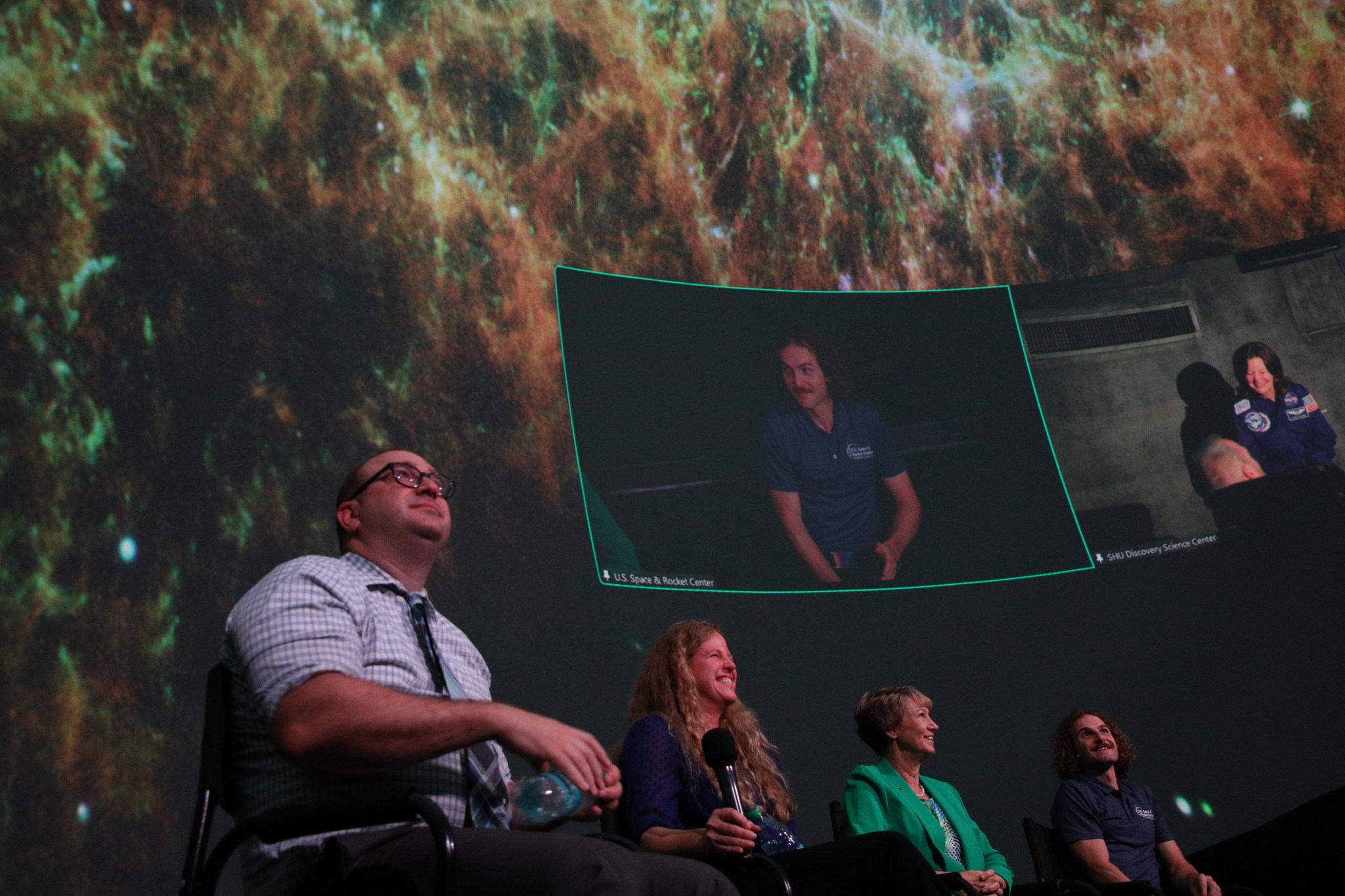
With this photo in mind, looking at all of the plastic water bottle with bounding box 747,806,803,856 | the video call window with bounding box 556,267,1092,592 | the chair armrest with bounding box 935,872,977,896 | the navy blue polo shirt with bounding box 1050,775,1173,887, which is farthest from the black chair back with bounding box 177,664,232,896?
the video call window with bounding box 556,267,1092,592

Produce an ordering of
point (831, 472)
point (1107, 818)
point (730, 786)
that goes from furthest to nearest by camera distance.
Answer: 1. point (831, 472)
2. point (1107, 818)
3. point (730, 786)

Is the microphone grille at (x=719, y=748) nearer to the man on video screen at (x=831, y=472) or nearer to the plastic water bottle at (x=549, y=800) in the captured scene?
the plastic water bottle at (x=549, y=800)

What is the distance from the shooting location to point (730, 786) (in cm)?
207

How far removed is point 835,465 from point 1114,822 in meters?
3.09

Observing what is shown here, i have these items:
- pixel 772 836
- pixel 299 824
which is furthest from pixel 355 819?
pixel 772 836

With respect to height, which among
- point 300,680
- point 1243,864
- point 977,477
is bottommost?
point 1243,864

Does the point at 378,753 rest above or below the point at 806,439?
below

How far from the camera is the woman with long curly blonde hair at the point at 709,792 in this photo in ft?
6.83

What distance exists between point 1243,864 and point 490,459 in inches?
134

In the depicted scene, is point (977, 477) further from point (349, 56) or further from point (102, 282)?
point (102, 282)

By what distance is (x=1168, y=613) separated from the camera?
6.12 m

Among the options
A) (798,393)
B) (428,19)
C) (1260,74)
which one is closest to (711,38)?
(428,19)

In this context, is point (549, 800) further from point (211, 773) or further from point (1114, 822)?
point (1114, 822)

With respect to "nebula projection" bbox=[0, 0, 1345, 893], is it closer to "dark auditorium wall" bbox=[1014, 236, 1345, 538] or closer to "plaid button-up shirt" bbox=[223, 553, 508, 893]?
"dark auditorium wall" bbox=[1014, 236, 1345, 538]
